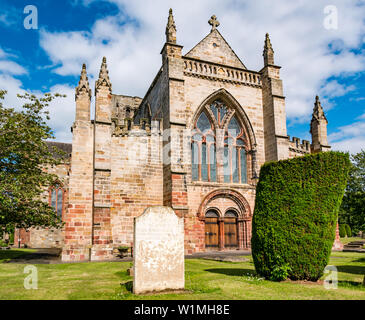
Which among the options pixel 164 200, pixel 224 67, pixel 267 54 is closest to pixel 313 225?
pixel 164 200

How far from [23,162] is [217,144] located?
12.1 metres

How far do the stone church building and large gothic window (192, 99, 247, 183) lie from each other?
7 centimetres

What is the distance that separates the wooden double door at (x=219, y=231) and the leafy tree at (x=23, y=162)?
933 centimetres

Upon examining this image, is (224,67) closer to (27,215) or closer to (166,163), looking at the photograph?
(166,163)

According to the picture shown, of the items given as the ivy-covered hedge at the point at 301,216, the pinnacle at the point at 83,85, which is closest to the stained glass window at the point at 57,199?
the pinnacle at the point at 83,85

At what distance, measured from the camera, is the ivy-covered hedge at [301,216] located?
8516mm

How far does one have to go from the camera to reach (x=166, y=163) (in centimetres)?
1938

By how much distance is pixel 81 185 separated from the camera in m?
17.8

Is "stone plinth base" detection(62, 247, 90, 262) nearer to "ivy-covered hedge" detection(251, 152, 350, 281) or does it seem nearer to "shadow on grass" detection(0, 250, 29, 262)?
"shadow on grass" detection(0, 250, 29, 262)

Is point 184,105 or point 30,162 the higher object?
point 184,105

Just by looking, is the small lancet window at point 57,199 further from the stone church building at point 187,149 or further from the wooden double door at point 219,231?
the wooden double door at point 219,231

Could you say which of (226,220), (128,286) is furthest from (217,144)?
(128,286)
